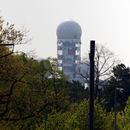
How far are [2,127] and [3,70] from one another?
745 cm

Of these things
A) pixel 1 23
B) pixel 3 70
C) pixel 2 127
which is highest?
pixel 1 23

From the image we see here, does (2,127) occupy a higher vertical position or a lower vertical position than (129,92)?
lower

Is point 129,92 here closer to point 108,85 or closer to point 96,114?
point 108,85

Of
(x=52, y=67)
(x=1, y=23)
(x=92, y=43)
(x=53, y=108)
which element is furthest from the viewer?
(x=52, y=67)

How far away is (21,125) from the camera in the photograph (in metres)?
48.0

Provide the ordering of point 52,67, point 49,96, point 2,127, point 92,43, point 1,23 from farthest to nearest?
point 52,67 → point 49,96 → point 2,127 → point 1,23 → point 92,43

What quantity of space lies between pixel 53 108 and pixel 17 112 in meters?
6.94

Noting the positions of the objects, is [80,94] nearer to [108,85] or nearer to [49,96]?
[108,85]

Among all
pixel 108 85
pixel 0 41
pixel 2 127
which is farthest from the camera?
pixel 108 85

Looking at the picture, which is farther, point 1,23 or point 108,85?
point 108,85

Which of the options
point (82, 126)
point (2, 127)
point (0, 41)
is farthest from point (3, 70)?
point (82, 126)

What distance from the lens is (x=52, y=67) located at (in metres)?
66.1

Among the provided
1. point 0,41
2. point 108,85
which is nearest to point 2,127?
point 0,41

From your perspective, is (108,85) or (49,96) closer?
(49,96)
